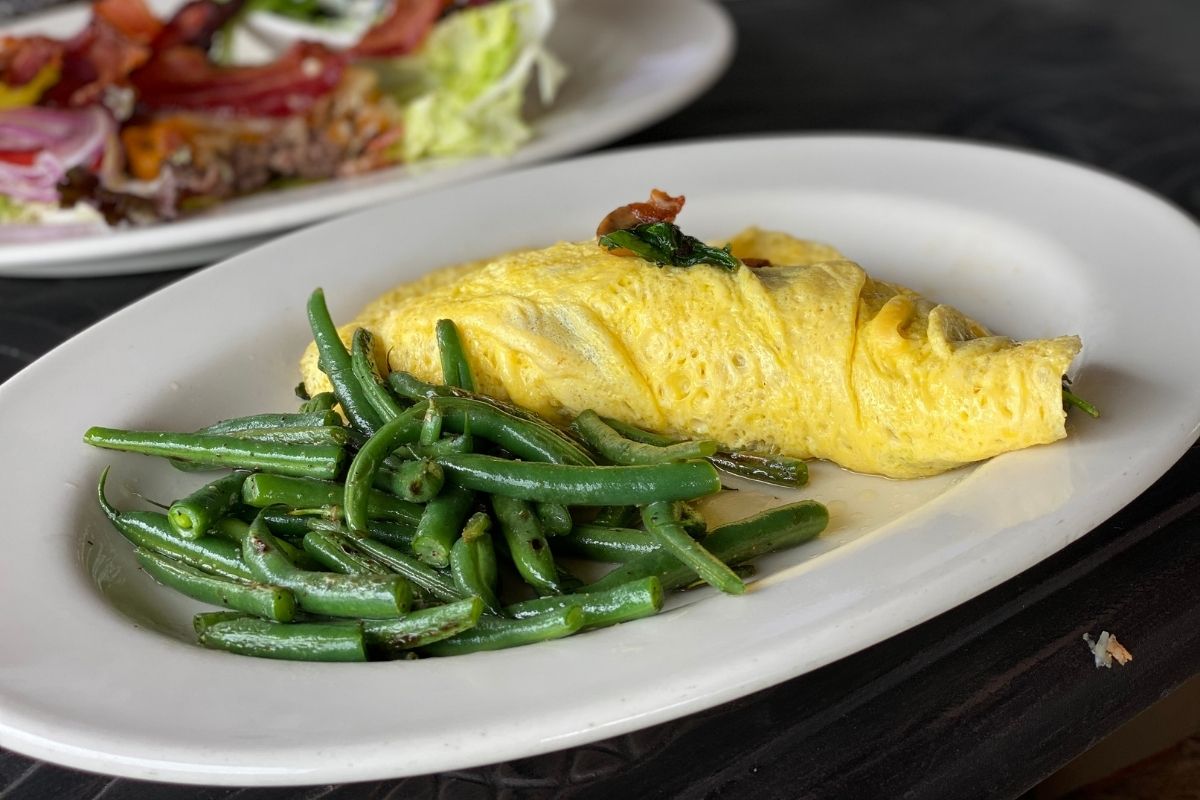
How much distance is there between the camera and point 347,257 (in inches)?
168

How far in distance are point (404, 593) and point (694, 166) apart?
8.89 feet

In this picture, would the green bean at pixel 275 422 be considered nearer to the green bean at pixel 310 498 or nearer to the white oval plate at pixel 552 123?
the green bean at pixel 310 498

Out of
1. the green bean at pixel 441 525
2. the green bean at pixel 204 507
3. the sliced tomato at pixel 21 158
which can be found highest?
the green bean at pixel 441 525

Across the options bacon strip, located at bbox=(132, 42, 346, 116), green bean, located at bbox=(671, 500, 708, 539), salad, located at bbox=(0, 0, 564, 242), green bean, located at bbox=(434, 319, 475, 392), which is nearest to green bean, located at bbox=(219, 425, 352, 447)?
green bean, located at bbox=(434, 319, 475, 392)

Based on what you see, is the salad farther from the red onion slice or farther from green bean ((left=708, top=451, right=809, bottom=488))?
green bean ((left=708, top=451, right=809, bottom=488))

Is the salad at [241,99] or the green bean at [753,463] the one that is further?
the salad at [241,99]

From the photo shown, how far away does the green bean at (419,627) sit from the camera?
8.14ft

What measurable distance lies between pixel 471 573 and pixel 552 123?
3.43m

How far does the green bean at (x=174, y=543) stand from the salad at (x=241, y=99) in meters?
2.28

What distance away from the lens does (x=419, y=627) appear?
2.52 meters

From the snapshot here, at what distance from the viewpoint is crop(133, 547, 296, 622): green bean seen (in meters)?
2.62

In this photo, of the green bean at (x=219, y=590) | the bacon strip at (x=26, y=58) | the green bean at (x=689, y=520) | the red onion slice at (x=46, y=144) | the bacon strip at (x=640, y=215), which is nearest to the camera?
the green bean at (x=219, y=590)

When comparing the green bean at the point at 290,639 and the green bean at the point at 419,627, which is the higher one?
the green bean at the point at 419,627

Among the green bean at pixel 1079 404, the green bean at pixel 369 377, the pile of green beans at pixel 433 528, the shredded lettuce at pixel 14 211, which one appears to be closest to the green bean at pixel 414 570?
the pile of green beans at pixel 433 528
